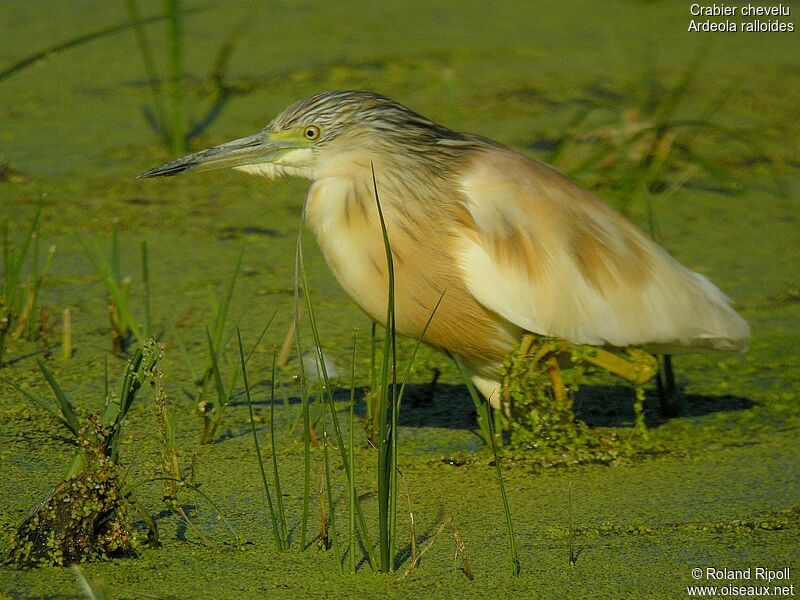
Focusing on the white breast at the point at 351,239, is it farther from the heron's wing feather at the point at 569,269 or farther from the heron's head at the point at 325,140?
the heron's wing feather at the point at 569,269

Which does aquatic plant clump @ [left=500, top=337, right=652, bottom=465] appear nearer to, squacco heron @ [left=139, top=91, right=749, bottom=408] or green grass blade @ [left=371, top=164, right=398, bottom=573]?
squacco heron @ [left=139, top=91, right=749, bottom=408]

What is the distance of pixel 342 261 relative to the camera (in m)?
2.62

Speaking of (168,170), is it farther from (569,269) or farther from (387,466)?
(387,466)

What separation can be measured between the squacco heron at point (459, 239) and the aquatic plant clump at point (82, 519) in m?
0.78

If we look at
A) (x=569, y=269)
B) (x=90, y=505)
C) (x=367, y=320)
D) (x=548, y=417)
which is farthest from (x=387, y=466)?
(x=367, y=320)

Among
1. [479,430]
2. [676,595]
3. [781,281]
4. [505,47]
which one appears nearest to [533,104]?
[505,47]

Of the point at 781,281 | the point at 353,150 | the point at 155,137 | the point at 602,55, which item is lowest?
the point at 781,281

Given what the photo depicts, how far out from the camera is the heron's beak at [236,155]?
2.65 metres

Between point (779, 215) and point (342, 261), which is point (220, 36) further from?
point (342, 261)

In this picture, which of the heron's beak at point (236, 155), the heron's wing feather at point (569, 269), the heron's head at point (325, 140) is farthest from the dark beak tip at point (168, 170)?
Answer: the heron's wing feather at point (569, 269)

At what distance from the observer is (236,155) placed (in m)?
2.67

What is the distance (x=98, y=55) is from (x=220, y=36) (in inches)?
22.2

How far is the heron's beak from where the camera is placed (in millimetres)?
2646

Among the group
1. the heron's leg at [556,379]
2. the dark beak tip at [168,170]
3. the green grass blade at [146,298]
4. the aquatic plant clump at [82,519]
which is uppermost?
the dark beak tip at [168,170]
